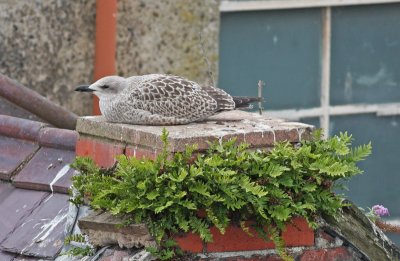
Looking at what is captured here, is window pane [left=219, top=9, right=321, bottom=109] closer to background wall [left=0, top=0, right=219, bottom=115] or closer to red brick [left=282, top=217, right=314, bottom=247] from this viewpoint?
background wall [left=0, top=0, right=219, bottom=115]

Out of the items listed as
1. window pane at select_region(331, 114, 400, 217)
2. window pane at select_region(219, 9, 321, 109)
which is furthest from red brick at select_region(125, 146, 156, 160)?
window pane at select_region(331, 114, 400, 217)

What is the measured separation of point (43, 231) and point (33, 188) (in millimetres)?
348

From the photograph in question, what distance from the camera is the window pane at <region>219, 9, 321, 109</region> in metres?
8.10

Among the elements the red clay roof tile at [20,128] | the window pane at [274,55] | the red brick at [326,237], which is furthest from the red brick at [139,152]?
the window pane at [274,55]

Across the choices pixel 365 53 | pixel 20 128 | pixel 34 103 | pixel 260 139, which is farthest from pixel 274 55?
pixel 260 139

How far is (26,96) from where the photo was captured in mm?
5273

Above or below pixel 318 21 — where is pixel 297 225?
below

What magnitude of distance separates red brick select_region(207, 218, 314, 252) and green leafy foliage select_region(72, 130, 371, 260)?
0.03 metres

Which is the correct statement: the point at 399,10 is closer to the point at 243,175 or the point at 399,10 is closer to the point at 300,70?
the point at 300,70

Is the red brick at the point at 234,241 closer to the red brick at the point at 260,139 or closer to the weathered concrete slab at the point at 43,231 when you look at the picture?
the red brick at the point at 260,139

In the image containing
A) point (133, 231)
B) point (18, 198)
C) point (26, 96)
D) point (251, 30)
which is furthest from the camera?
point (251, 30)

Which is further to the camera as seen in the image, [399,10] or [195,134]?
[399,10]

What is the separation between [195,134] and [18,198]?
1.01m

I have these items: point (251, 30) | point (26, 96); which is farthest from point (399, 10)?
point (26, 96)
